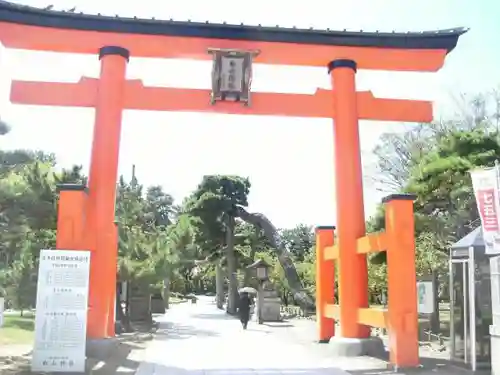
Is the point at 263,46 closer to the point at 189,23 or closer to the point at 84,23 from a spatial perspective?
the point at 189,23

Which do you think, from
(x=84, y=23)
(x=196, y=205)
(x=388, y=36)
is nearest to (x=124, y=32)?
(x=84, y=23)

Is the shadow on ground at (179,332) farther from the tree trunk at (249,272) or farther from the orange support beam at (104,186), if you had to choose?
the tree trunk at (249,272)

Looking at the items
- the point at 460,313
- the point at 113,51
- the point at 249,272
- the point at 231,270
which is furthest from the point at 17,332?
the point at 249,272

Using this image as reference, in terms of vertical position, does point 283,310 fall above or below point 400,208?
below

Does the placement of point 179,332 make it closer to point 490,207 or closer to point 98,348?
point 98,348

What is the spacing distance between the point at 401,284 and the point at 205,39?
6.43 metres

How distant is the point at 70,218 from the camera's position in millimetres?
9969

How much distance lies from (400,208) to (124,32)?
6.68m

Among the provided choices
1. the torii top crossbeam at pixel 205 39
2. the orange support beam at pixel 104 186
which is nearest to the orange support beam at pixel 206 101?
the orange support beam at pixel 104 186

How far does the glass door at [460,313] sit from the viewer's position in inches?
368

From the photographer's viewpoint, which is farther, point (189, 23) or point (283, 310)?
point (283, 310)

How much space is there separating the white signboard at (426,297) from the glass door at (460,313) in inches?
36.0

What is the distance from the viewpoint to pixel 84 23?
35.8 ft

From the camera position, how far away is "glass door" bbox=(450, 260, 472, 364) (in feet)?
30.6
